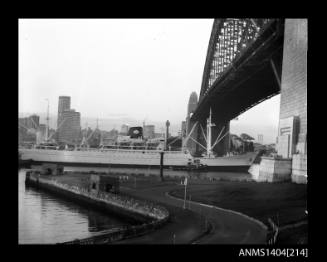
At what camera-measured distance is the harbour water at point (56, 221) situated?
21.6m

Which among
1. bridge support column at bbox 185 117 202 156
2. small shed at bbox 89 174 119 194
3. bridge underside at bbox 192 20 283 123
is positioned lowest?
small shed at bbox 89 174 119 194

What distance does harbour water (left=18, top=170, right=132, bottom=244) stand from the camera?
21.6 m

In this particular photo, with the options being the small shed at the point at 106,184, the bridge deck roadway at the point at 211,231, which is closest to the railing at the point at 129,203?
the small shed at the point at 106,184

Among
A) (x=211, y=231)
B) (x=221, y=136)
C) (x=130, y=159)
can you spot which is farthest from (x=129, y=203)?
(x=221, y=136)

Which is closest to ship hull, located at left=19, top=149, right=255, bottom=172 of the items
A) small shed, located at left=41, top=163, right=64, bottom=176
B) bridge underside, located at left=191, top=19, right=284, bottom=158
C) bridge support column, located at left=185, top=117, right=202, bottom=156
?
bridge underside, located at left=191, top=19, right=284, bottom=158

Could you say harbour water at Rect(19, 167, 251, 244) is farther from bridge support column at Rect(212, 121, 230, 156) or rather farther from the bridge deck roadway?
bridge support column at Rect(212, 121, 230, 156)

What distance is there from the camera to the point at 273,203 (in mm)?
23781

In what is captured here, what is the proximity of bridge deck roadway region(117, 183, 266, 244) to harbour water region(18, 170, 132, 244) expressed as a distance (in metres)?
4.97

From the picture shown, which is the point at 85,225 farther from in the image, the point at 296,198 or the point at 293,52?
the point at 293,52

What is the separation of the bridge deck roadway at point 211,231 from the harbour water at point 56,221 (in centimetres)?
497

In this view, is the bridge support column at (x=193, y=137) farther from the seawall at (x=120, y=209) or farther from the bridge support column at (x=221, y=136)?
the seawall at (x=120, y=209)

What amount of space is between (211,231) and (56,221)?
1300 cm
